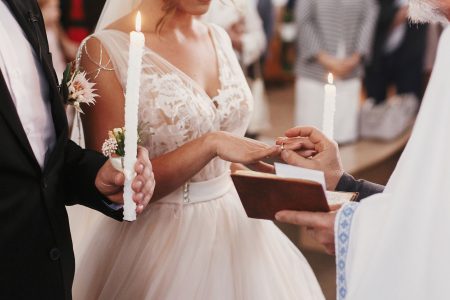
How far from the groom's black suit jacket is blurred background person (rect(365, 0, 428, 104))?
6.83 m

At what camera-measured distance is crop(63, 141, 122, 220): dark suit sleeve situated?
2021 millimetres

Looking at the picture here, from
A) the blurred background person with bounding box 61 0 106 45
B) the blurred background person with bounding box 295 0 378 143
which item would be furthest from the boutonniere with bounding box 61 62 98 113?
the blurred background person with bounding box 295 0 378 143

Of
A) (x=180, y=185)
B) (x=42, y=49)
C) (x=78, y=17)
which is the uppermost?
(x=42, y=49)

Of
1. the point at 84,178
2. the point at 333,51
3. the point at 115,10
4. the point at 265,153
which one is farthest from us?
the point at 333,51

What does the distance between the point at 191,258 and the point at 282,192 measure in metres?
0.56

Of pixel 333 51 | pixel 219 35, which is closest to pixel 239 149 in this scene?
pixel 219 35

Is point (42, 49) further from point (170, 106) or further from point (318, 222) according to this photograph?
point (318, 222)

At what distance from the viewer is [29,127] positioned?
6.13 ft

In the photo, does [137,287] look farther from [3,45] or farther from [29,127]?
[3,45]

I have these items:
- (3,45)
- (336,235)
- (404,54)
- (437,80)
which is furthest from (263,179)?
Answer: (404,54)

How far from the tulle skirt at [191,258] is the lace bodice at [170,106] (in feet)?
0.49

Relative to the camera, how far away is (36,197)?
6.04ft

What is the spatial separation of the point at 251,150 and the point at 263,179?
29 centimetres

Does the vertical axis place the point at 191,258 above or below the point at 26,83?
below
